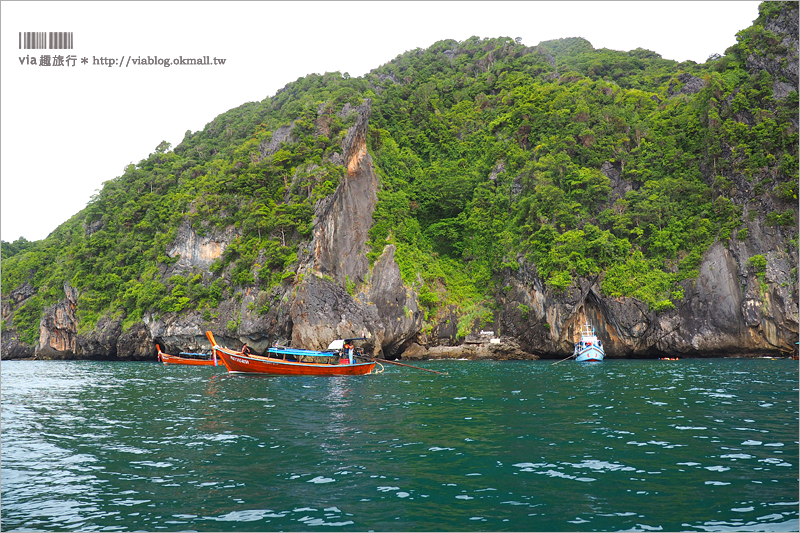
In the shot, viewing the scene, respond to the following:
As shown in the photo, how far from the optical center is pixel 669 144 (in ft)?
164

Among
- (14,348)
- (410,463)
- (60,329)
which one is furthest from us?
(14,348)

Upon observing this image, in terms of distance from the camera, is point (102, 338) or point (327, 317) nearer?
point (327, 317)

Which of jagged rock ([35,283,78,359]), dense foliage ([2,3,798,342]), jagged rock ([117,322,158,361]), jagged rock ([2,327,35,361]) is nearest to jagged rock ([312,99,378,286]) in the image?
dense foliage ([2,3,798,342])

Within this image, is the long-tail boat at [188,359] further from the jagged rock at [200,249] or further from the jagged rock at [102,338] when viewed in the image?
the jagged rock at [200,249]

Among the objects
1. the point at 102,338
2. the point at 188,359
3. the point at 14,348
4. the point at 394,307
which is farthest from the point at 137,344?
the point at 394,307

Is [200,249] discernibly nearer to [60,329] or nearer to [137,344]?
[137,344]

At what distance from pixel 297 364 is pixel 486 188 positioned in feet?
118

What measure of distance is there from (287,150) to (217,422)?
45.4 m

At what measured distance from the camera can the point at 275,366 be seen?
29.0 m

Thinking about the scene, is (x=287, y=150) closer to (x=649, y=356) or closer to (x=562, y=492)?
(x=649, y=356)

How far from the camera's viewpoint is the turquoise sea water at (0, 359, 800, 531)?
677 centimetres

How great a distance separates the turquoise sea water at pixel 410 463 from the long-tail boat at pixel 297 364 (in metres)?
10.4

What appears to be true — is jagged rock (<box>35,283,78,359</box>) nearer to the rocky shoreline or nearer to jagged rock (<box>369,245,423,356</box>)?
the rocky shoreline

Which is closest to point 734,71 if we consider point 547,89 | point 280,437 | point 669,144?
point 669,144
